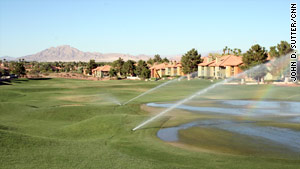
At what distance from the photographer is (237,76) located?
106750 millimetres

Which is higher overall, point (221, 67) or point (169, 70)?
point (221, 67)

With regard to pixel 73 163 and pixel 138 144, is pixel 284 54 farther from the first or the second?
pixel 73 163

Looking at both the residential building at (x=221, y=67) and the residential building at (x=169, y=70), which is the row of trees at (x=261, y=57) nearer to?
the residential building at (x=221, y=67)

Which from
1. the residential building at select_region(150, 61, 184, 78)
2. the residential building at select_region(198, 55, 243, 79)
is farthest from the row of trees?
the residential building at select_region(150, 61, 184, 78)

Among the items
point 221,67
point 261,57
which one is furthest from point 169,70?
point 261,57

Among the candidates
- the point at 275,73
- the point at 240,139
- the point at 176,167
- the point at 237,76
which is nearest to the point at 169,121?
the point at 240,139

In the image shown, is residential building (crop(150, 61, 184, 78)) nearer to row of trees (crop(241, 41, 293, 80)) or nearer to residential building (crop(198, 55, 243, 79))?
residential building (crop(198, 55, 243, 79))

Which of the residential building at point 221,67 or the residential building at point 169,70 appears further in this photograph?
the residential building at point 169,70

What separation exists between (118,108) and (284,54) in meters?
65.6

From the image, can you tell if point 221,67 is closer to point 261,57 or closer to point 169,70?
point 261,57

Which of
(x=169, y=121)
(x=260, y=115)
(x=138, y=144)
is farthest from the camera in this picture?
(x=260, y=115)

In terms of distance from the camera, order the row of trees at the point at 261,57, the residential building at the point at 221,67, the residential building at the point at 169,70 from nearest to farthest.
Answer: the row of trees at the point at 261,57, the residential building at the point at 221,67, the residential building at the point at 169,70

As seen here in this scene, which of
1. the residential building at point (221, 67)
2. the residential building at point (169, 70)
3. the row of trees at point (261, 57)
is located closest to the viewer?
the row of trees at point (261, 57)

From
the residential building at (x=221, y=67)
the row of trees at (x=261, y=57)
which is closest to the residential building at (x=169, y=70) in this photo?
the residential building at (x=221, y=67)
